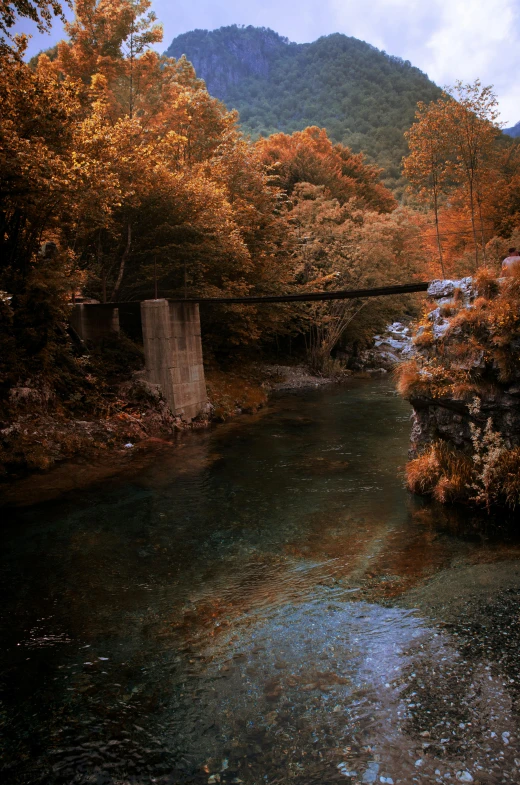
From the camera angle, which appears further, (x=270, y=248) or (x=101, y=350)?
(x=270, y=248)

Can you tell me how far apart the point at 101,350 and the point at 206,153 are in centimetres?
1781

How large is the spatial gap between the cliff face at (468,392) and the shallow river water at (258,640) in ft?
2.22

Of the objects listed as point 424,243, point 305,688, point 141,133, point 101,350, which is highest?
point 141,133

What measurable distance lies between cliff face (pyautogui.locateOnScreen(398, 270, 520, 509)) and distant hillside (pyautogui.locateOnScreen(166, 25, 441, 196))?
7167cm

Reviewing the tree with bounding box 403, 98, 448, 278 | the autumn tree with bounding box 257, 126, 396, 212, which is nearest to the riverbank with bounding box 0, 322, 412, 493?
the tree with bounding box 403, 98, 448, 278

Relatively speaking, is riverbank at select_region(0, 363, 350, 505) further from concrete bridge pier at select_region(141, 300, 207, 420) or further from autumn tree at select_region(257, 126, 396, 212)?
autumn tree at select_region(257, 126, 396, 212)

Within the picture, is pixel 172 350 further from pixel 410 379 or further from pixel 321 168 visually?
pixel 321 168

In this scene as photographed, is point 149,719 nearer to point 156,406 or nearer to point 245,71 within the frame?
point 156,406

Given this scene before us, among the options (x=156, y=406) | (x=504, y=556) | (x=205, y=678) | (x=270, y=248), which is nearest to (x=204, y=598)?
(x=205, y=678)

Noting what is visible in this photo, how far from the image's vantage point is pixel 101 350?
18.5 metres

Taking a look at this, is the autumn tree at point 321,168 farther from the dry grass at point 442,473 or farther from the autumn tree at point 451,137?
the dry grass at point 442,473

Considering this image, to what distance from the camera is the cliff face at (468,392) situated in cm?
887

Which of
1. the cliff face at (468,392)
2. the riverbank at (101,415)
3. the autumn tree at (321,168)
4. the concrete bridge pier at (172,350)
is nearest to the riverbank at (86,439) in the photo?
the riverbank at (101,415)

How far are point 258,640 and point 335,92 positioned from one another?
154 m
